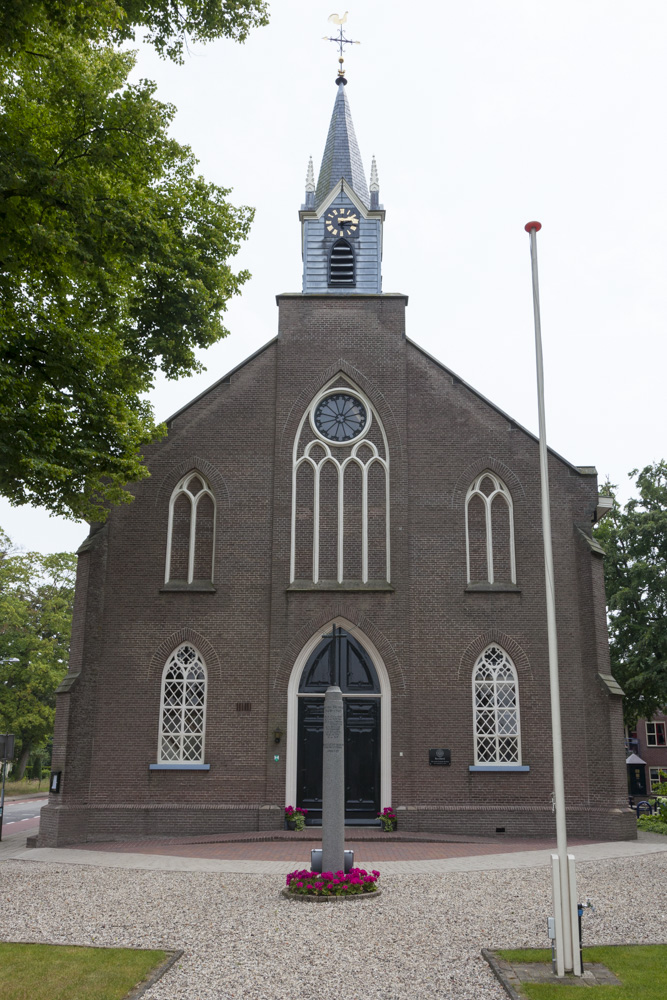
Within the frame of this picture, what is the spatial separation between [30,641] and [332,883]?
1447 inches

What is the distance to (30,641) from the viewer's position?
4422 centimetres

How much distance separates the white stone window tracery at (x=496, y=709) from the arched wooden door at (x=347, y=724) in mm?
2339

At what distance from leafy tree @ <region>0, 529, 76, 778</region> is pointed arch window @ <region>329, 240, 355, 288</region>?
27164mm

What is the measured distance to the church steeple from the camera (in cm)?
2339

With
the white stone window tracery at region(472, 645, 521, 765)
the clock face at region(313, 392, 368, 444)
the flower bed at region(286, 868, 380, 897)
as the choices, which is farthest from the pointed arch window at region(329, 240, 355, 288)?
the flower bed at region(286, 868, 380, 897)

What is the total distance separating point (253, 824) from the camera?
1844 cm

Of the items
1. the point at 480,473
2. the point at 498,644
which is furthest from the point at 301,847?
the point at 480,473

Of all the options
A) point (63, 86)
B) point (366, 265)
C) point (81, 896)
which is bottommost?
point (81, 896)

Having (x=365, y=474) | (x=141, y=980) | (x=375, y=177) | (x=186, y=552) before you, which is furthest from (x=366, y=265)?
(x=141, y=980)

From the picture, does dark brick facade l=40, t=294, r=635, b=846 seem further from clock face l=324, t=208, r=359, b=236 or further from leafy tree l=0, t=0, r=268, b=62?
leafy tree l=0, t=0, r=268, b=62

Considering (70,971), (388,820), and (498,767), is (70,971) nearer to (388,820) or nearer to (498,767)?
(388,820)

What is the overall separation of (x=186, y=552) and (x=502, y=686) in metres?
8.18

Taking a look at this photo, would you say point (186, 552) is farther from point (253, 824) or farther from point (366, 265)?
point (366, 265)

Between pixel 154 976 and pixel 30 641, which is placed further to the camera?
pixel 30 641
